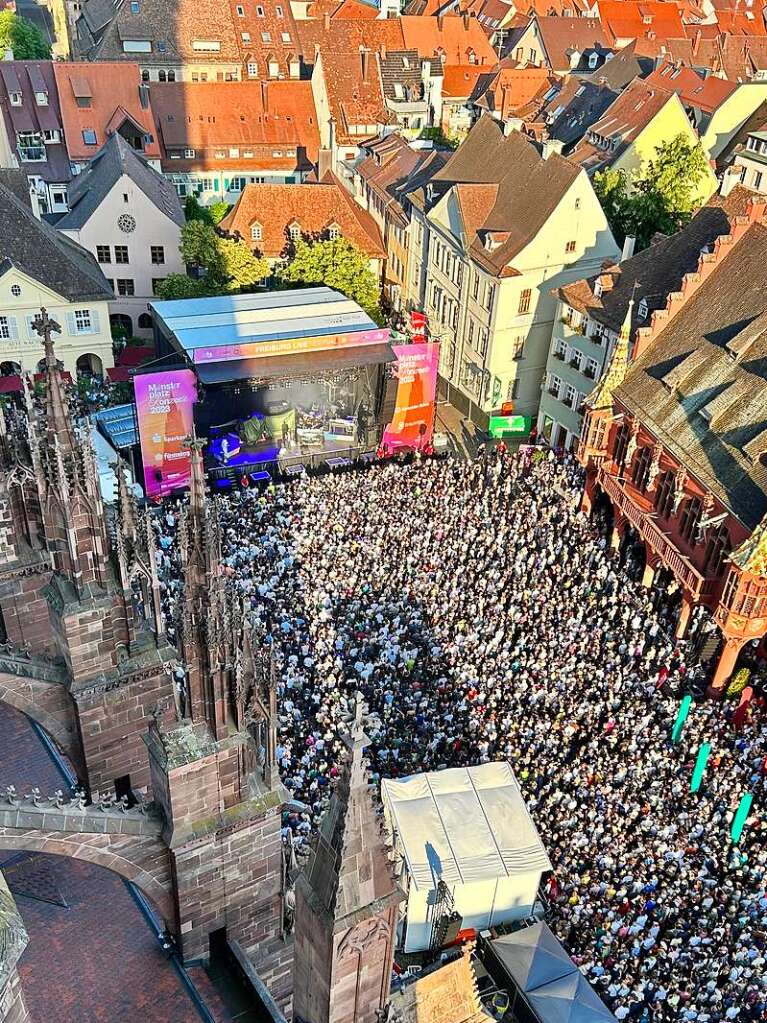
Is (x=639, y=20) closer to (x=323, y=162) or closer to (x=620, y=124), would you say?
(x=620, y=124)

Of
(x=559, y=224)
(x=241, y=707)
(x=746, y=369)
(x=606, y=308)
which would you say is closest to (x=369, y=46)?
(x=559, y=224)

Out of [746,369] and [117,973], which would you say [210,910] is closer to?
[117,973]

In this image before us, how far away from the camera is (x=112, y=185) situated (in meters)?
64.5

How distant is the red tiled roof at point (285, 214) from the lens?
6719 centimetres

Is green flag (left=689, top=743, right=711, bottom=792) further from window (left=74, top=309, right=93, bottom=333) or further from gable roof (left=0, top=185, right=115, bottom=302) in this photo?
window (left=74, top=309, right=93, bottom=333)

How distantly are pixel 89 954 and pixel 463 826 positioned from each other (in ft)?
43.9

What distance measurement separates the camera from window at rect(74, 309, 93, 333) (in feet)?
197

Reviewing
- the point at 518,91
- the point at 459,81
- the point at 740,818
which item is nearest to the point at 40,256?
the point at 740,818

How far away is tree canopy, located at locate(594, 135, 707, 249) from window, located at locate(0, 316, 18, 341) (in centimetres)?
4085

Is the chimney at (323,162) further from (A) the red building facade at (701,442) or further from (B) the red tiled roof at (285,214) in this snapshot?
(A) the red building facade at (701,442)

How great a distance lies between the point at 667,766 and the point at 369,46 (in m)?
91.1

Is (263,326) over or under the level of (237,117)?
under

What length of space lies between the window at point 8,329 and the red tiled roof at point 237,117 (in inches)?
1117

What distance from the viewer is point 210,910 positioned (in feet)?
64.9
